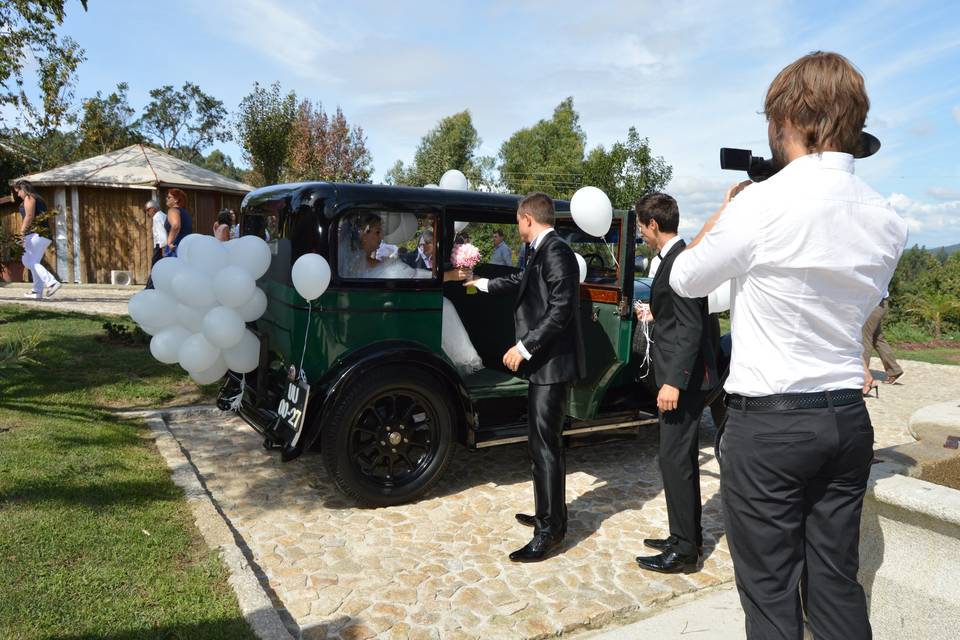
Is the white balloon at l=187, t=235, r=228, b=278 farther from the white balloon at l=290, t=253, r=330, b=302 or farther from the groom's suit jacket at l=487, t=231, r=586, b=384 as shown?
the groom's suit jacket at l=487, t=231, r=586, b=384

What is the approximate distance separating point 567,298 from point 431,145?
1676 inches

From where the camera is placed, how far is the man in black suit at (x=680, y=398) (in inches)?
147

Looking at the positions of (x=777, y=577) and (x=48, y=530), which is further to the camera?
(x=48, y=530)

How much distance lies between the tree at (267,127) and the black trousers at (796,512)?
866 inches

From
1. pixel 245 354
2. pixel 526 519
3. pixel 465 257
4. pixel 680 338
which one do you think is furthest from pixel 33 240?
pixel 680 338

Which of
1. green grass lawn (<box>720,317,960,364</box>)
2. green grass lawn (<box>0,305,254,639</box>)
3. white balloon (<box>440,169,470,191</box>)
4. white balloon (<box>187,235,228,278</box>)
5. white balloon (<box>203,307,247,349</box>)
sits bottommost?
green grass lawn (<box>720,317,960,364</box>)

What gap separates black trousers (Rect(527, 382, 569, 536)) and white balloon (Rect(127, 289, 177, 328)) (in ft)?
8.72

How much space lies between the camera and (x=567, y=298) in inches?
153

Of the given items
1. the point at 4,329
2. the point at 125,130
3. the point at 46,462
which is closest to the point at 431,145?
the point at 125,130

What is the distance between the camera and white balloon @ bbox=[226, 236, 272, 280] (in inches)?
185

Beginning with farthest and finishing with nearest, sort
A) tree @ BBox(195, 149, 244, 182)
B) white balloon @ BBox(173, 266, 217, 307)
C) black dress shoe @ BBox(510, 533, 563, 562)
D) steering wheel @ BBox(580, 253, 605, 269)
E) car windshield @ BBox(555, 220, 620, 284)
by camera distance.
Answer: tree @ BBox(195, 149, 244, 182) → steering wheel @ BBox(580, 253, 605, 269) → car windshield @ BBox(555, 220, 620, 284) → white balloon @ BBox(173, 266, 217, 307) → black dress shoe @ BBox(510, 533, 563, 562)

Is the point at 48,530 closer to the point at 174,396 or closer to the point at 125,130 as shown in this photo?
the point at 174,396

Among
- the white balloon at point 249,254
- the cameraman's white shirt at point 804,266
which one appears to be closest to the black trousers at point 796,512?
the cameraman's white shirt at point 804,266

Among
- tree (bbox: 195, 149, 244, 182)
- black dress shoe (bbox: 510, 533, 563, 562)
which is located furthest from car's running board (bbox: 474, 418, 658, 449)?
tree (bbox: 195, 149, 244, 182)
